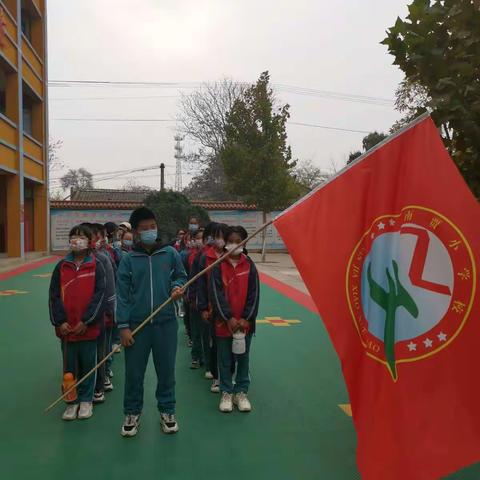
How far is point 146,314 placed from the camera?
3.42 meters

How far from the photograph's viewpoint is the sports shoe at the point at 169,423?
3.49m

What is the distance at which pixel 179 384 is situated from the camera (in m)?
4.66

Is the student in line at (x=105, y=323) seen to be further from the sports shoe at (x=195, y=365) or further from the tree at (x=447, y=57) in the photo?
the tree at (x=447, y=57)

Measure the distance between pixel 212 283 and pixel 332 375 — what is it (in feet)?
6.06

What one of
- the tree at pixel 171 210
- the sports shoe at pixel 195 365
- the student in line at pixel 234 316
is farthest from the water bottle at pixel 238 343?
the tree at pixel 171 210

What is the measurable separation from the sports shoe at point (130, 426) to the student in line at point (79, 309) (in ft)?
1.57

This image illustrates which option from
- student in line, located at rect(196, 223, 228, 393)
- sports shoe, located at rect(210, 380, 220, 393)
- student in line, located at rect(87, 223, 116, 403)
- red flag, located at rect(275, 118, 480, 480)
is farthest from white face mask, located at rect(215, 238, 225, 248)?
red flag, located at rect(275, 118, 480, 480)

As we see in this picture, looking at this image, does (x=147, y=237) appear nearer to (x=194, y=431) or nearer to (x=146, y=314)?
(x=146, y=314)

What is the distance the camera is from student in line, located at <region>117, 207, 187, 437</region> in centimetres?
342

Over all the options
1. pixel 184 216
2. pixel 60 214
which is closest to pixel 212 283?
pixel 184 216

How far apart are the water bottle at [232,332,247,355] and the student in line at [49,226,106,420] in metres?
1.06

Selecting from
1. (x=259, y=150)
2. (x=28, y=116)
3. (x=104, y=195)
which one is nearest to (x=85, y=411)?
(x=259, y=150)

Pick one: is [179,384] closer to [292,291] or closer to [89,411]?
[89,411]

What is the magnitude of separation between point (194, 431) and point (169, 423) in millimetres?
194
